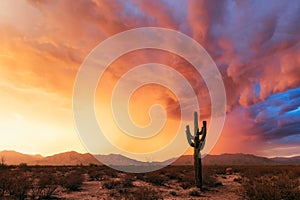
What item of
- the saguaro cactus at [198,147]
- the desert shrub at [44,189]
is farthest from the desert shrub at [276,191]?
the desert shrub at [44,189]

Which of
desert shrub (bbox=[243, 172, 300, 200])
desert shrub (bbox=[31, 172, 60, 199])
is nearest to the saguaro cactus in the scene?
desert shrub (bbox=[243, 172, 300, 200])

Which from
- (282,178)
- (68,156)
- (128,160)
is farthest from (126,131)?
(68,156)

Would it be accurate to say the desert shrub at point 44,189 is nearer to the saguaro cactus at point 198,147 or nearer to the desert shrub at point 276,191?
the saguaro cactus at point 198,147

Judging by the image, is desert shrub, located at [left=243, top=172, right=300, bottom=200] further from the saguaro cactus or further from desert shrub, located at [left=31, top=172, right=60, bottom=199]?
desert shrub, located at [left=31, top=172, right=60, bottom=199]

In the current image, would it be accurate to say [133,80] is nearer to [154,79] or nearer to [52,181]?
[154,79]

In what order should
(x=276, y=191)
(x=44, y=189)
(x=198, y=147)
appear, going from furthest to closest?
(x=198, y=147)
(x=44, y=189)
(x=276, y=191)

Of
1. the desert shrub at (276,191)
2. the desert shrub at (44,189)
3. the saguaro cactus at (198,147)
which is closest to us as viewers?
the desert shrub at (276,191)

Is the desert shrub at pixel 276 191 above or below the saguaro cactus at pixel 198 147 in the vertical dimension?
below

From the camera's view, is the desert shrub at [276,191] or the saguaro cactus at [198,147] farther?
the saguaro cactus at [198,147]

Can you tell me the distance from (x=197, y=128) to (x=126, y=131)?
11044mm

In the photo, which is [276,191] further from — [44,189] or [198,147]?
[44,189]

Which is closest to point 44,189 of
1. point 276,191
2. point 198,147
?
point 198,147

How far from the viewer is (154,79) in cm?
2966

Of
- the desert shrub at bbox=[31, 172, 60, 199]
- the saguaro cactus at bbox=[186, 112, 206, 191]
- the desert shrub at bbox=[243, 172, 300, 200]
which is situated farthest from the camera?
the saguaro cactus at bbox=[186, 112, 206, 191]
